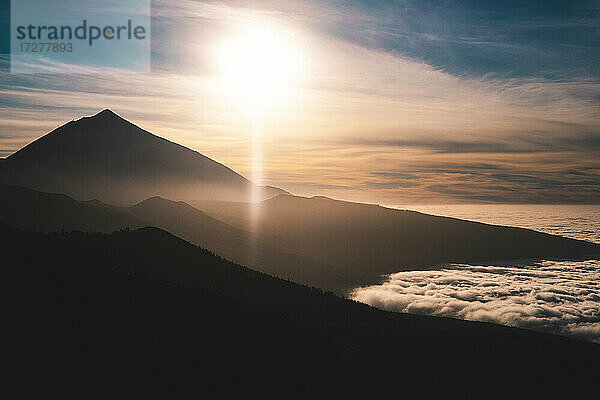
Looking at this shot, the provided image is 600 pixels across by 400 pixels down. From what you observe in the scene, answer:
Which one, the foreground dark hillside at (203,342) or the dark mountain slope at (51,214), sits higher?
the dark mountain slope at (51,214)

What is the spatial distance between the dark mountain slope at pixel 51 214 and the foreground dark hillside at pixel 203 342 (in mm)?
76361

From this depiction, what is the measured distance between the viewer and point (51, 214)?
14175 centimetres

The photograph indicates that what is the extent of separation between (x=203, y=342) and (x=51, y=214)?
12896 centimetres

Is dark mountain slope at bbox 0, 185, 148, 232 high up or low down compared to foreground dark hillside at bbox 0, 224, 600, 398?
up

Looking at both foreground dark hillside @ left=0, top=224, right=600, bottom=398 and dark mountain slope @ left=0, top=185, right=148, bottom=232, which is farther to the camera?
dark mountain slope @ left=0, top=185, right=148, bottom=232

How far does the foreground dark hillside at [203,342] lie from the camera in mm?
27391

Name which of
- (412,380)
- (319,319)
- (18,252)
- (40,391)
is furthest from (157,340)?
(319,319)

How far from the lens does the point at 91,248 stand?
6134 centimetres

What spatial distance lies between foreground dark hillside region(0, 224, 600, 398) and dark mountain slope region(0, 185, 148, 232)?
76.4m

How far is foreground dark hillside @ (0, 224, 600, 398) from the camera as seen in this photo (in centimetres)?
2739

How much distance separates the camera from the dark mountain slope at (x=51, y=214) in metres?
135

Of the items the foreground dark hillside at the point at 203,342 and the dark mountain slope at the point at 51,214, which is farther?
the dark mountain slope at the point at 51,214

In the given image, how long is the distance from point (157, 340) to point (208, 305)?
12404mm

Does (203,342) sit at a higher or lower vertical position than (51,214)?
lower
